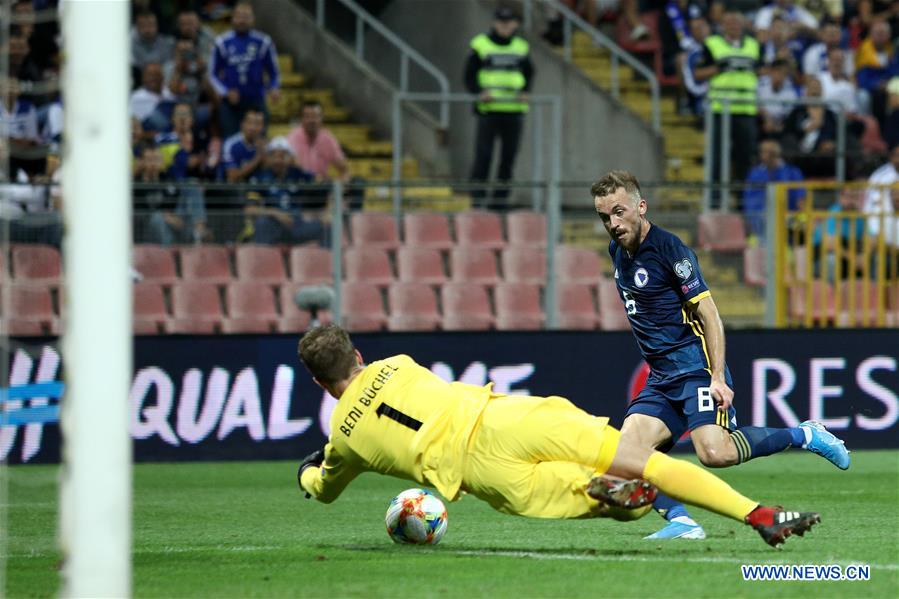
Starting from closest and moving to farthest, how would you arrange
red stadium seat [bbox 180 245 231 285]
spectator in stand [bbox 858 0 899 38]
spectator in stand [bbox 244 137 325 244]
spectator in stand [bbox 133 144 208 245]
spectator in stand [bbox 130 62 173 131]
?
spectator in stand [bbox 133 144 208 245] → red stadium seat [bbox 180 245 231 285] → spectator in stand [bbox 244 137 325 244] → spectator in stand [bbox 130 62 173 131] → spectator in stand [bbox 858 0 899 38]

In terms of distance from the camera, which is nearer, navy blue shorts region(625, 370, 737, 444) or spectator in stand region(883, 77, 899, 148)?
navy blue shorts region(625, 370, 737, 444)

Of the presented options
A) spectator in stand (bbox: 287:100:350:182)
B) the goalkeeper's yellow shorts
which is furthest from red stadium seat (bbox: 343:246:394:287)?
the goalkeeper's yellow shorts

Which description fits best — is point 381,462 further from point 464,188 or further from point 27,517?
point 464,188

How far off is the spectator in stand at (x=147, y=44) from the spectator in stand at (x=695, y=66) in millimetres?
6191

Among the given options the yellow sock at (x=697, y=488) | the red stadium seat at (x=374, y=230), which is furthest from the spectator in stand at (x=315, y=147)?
the yellow sock at (x=697, y=488)

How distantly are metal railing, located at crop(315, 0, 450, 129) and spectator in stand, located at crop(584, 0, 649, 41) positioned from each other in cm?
221

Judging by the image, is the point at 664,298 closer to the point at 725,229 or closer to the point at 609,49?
the point at 725,229

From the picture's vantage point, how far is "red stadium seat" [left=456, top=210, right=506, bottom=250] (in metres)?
14.9

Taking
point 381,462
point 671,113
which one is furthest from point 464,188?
point 381,462

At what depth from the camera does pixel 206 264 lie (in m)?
14.0

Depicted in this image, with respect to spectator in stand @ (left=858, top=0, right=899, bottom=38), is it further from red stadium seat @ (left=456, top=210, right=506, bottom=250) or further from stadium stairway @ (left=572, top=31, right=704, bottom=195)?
red stadium seat @ (left=456, top=210, right=506, bottom=250)

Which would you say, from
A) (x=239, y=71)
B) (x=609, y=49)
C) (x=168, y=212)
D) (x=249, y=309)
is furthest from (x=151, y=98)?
(x=609, y=49)

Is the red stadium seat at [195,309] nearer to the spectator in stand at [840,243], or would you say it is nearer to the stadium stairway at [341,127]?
the stadium stairway at [341,127]

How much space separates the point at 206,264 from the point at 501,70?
4728 millimetres
